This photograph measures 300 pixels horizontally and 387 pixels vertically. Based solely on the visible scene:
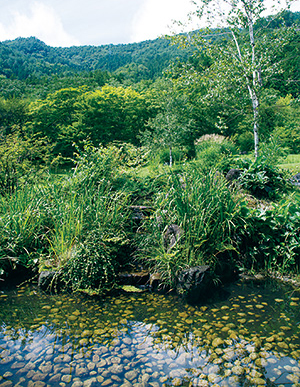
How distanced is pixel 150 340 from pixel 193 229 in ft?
5.39

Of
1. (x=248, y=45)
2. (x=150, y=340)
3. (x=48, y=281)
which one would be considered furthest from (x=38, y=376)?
(x=248, y=45)

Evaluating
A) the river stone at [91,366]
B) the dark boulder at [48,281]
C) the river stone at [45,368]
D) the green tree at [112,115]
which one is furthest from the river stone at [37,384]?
the green tree at [112,115]

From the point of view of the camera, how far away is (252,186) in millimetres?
5836

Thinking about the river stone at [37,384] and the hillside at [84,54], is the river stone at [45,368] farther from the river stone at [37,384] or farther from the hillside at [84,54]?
the hillside at [84,54]

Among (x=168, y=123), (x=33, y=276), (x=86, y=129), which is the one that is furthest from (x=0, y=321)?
(x=86, y=129)

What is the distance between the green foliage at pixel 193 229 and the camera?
3955 mm

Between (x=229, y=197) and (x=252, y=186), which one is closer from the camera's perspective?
(x=229, y=197)

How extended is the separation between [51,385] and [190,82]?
993 cm

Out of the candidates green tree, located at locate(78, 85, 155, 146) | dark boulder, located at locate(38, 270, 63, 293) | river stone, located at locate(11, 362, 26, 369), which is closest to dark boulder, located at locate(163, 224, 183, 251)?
dark boulder, located at locate(38, 270, 63, 293)

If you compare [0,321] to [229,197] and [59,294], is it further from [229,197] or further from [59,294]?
[229,197]

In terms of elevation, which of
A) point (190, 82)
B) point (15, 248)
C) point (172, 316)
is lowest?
point (172, 316)

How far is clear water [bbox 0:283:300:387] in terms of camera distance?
2.38m

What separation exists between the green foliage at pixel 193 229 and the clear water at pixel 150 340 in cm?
48

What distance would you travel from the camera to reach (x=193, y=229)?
4.09 meters
